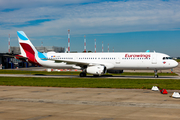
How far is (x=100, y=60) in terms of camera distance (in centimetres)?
4191

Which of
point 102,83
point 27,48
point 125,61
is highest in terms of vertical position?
point 27,48

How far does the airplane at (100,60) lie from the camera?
39062mm

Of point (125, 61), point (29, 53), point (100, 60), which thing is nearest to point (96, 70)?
point (100, 60)

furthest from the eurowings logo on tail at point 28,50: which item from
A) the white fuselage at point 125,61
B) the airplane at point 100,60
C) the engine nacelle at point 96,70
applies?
the engine nacelle at point 96,70

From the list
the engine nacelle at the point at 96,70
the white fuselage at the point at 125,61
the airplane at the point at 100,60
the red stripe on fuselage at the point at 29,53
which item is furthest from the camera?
the red stripe on fuselage at the point at 29,53

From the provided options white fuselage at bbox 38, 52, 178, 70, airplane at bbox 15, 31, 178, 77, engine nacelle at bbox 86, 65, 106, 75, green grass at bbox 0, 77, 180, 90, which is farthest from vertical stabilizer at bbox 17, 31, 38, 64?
green grass at bbox 0, 77, 180, 90

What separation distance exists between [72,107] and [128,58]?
1116 inches

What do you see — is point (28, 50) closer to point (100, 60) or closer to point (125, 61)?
point (100, 60)

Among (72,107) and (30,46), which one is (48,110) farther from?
(30,46)

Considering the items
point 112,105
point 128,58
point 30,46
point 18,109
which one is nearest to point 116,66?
point 128,58

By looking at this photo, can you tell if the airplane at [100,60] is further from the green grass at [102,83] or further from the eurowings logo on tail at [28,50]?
the green grass at [102,83]

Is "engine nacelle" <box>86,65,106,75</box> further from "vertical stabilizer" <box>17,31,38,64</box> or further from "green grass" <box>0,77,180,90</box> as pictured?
"vertical stabilizer" <box>17,31,38,64</box>

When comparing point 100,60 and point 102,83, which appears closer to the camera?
point 102,83

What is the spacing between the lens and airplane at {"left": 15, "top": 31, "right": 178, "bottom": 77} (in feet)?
128
